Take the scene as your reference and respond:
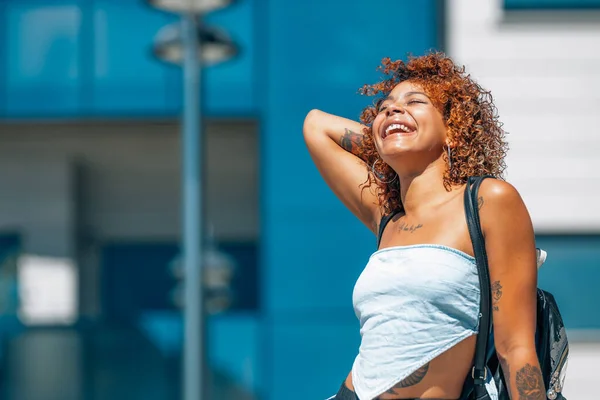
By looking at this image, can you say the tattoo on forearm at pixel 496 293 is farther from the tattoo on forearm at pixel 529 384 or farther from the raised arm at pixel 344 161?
the raised arm at pixel 344 161

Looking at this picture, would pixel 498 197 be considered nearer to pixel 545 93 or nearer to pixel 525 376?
pixel 525 376

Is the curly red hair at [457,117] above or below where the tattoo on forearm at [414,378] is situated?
above

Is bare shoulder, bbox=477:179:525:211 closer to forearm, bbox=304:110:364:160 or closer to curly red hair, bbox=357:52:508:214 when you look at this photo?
curly red hair, bbox=357:52:508:214

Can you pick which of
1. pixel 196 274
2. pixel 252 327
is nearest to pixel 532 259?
pixel 196 274

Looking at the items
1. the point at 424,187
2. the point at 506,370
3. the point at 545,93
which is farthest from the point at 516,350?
the point at 545,93

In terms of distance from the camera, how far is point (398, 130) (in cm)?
210

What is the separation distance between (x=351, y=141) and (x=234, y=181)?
32.0 ft

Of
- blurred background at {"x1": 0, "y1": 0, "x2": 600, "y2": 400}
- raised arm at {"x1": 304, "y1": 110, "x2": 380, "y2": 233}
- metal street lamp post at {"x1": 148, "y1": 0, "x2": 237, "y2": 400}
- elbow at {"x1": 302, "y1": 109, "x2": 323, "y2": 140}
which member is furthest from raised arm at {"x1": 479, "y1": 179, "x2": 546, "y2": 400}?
blurred background at {"x1": 0, "y1": 0, "x2": 600, "y2": 400}

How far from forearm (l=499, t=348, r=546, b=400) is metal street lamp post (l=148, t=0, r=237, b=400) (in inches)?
178

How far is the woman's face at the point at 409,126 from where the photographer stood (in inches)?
81.7

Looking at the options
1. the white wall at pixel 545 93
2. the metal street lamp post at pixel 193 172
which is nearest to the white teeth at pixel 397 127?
the metal street lamp post at pixel 193 172

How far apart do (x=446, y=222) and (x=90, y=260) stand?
421 inches

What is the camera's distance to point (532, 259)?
1930 mm

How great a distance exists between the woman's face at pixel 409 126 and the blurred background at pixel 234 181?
4.33 metres
